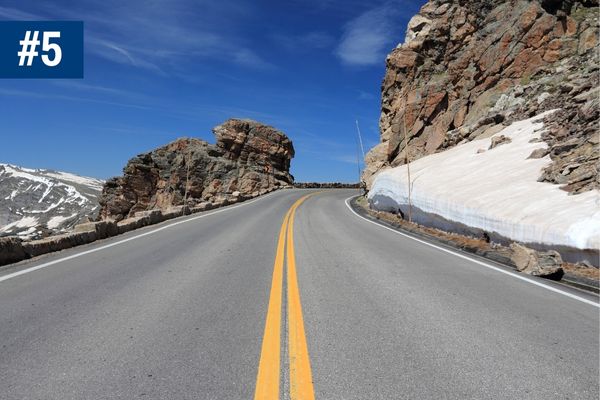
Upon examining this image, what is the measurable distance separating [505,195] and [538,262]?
4.87m

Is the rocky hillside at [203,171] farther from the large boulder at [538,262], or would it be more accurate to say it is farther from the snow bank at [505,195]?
the large boulder at [538,262]

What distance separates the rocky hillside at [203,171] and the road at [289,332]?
2340 inches

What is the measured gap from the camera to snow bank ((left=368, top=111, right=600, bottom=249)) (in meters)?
8.77

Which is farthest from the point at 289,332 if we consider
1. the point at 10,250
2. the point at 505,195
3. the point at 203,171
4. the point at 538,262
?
the point at 203,171

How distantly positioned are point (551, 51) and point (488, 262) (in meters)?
29.4

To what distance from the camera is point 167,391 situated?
3.12 metres

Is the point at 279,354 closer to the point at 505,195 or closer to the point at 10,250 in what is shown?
the point at 10,250

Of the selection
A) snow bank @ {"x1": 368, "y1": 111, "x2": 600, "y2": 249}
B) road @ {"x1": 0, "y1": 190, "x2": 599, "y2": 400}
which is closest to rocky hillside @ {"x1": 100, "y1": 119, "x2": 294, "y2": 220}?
snow bank @ {"x1": 368, "y1": 111, "x2": 600, "y2": 249}

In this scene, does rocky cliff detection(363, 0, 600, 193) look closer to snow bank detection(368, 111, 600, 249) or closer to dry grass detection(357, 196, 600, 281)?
snow bank detection(368, 111, 600, 249)

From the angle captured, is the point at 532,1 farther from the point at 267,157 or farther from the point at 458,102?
the point at 267,157

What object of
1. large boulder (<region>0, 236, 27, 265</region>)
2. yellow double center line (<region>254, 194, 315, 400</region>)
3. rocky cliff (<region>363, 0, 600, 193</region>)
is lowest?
yellow double center line (<region>254, 194, 315, 400</region>)

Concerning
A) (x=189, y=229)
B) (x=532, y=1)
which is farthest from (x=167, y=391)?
(x=532, y=1)

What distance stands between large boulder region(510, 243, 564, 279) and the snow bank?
71cm

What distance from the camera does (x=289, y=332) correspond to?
14.3ft
